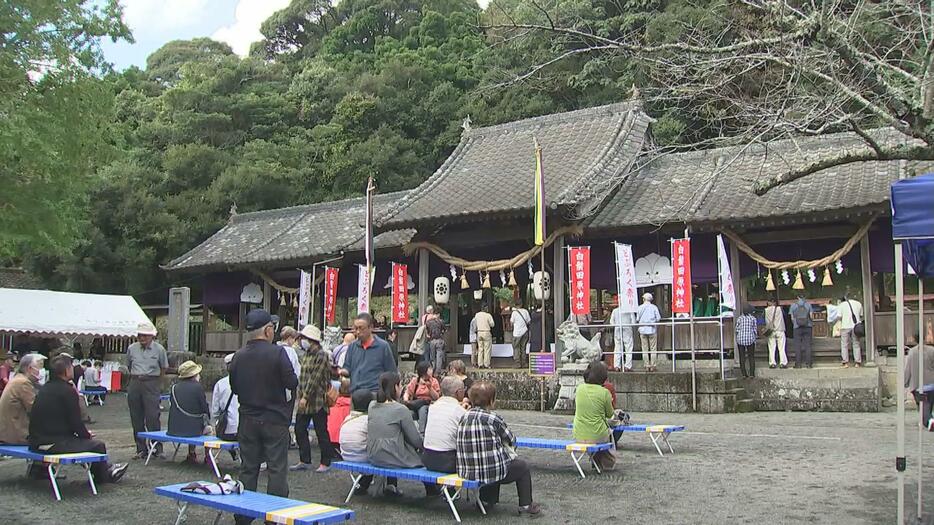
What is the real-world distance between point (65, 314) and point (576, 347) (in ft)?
39.3

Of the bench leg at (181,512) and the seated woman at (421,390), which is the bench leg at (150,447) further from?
the bench leg at (181,512)

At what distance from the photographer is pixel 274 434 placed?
5848mm

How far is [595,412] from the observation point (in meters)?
8.15

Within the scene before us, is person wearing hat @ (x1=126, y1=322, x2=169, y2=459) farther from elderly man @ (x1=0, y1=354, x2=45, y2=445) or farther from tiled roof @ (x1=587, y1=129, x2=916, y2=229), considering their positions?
tiled roof @ (x1=587, y1=129, x2=916, y2=229)

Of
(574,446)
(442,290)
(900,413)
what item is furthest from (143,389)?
(442,290)

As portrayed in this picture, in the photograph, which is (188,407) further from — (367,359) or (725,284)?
(725,284)

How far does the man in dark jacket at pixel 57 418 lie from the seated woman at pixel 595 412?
486cm

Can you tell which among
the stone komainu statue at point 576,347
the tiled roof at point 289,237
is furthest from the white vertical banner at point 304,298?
the stone komainu statue at point 576,347

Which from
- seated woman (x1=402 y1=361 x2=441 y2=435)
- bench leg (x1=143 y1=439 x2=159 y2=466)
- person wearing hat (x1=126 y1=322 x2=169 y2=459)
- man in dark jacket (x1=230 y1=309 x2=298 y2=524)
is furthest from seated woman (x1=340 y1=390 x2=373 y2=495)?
person wearing hat (x1=126 y1=322 x2=169 y2=459)

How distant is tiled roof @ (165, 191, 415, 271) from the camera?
2125 cm

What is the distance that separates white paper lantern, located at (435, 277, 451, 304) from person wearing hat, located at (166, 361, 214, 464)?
9.98 meters

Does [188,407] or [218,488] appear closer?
[218,488]

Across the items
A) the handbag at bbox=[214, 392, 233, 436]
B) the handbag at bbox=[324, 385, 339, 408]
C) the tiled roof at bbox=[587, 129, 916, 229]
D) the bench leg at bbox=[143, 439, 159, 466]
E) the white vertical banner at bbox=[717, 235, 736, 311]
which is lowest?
the bench leg at bbox=[143, 439, 159, 466]

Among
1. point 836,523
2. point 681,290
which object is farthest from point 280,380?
point 681,290
